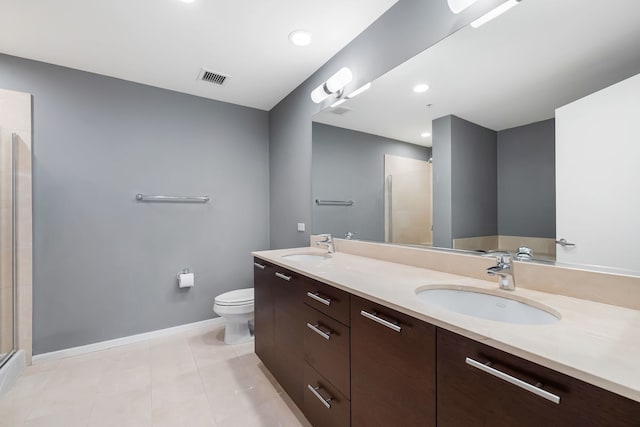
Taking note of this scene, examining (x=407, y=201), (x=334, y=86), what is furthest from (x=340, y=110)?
(x=407, y=201)

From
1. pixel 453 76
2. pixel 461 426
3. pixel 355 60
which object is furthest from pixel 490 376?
pixel 355 60

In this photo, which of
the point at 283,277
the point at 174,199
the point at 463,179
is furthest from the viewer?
the point at 174,199

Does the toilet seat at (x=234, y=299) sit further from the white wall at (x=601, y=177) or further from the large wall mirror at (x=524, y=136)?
the white wall at (x=601, y=177)

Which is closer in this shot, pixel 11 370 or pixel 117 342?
pixel 11 370

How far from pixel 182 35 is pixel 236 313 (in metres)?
2.13

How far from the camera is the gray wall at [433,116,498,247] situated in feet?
4.09

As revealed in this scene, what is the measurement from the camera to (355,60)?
1.92 metres

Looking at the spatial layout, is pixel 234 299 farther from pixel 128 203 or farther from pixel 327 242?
pixel 128 203

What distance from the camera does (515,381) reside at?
2.03ft

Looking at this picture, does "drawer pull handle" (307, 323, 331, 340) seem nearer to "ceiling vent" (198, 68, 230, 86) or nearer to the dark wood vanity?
the dark wood vanity

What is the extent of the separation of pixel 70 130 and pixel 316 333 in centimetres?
257

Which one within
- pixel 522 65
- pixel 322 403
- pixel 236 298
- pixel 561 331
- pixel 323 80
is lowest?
pixel 322 403

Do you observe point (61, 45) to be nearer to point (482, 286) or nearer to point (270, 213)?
point (270, 213)

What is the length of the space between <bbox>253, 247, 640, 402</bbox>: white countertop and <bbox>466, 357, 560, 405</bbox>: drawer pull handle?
55 mm
